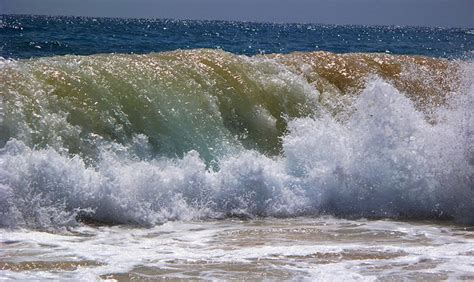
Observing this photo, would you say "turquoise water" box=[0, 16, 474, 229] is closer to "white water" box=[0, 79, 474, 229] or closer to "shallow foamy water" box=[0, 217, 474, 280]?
"white water" box=[0, 79, 474, 229]

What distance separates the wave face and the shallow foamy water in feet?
1.54

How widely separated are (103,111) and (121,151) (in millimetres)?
647

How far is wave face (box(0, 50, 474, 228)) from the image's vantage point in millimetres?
7094

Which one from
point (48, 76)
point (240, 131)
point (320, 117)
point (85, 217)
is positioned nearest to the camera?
point (85, 217)

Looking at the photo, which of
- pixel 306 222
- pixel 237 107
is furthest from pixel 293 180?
pixel 237 107

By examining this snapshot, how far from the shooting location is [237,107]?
9438mm

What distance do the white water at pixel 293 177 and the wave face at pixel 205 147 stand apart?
0.01 meters

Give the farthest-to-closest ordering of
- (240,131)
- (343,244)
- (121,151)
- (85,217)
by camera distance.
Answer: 1. (240,131)
2. (121,151)
3. (85,217)
4. (343,244)

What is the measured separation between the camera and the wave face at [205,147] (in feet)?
23.3

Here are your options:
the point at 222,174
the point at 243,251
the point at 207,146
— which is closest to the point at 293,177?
the point at 222,174

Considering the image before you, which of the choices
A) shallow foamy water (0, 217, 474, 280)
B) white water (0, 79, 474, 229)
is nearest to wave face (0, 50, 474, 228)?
white water (0, 79, 474, 229)

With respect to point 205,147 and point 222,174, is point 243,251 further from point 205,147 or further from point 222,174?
point 205,147

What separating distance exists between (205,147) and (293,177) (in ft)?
3.81

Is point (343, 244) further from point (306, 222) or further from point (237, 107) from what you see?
point (237, 107)
